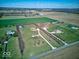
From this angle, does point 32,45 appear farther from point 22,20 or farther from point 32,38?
point 22,20

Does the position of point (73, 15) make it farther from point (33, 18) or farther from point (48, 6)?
point (33, 18)

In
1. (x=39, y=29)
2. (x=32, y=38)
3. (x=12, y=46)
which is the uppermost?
(x=39, y=29)

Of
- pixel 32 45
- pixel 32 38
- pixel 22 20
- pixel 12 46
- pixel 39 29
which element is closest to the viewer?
pixel 12 46

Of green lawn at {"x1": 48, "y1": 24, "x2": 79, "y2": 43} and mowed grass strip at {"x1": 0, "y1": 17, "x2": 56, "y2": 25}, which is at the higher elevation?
mowed grass strip at {"x1": 0, "y1": 17, "x2": 56, "y2": 25}

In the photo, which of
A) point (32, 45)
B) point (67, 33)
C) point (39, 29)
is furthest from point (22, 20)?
point (67, 33)

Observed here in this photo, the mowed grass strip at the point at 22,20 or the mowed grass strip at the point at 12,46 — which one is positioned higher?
the mowed grass strip at the point at 22,20

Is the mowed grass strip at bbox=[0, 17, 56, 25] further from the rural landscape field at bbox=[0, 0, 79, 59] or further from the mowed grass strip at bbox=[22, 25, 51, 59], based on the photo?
the mowed grass strip at bbox=[22, 25, 51, 59]

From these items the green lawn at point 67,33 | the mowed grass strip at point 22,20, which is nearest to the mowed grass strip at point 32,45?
the mowed grass strip at point 22,20

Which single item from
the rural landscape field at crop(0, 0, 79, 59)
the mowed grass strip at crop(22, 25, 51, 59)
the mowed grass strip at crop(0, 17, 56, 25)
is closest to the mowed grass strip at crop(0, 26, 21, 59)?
the rural landscape field at crop(0, 0, 79, 59)

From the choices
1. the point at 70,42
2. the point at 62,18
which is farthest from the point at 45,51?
the point at 62,18

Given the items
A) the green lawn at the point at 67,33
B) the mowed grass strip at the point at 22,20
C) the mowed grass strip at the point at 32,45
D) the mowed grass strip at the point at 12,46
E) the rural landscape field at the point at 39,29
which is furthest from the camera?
the mowed grass strip at the point at 22,20

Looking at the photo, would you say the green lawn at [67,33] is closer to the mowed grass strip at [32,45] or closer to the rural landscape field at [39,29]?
the rural landscape field at [39,29]
